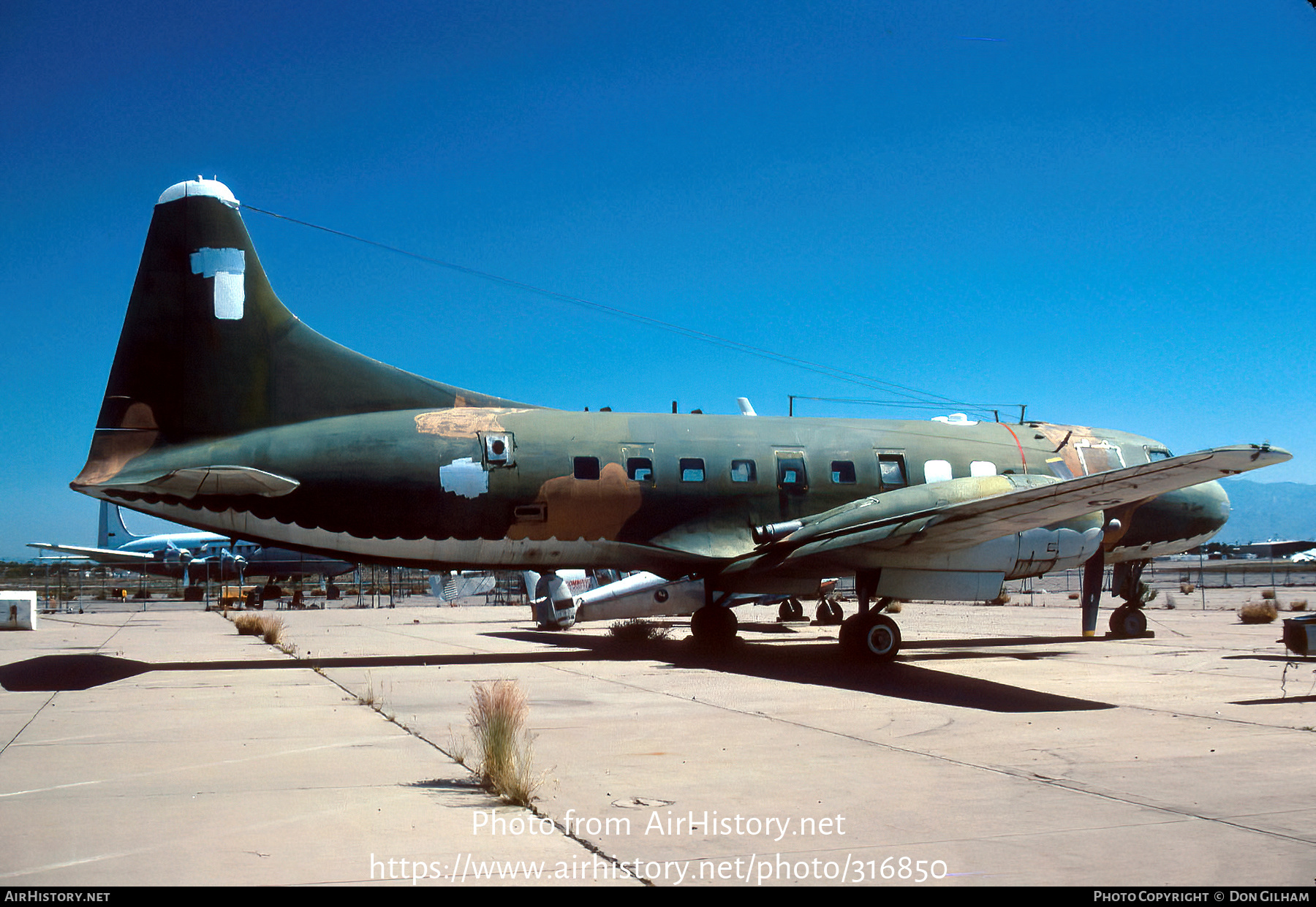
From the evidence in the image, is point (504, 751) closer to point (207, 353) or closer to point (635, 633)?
point (207, 353)

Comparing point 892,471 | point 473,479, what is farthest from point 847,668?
point 473,479

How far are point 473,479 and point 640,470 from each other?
2.82 m

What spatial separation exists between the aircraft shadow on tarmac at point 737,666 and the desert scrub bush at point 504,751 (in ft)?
18.3

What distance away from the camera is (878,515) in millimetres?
15203

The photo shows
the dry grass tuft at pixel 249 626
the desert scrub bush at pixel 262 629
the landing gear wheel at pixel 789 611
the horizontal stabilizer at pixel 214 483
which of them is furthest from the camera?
the landing gear wheel at pixel 789 611

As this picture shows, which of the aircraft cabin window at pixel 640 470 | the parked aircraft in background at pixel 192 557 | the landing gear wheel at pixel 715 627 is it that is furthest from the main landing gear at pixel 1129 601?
the parked aircraft in background at pixel 192 557

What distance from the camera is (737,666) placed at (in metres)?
15.6

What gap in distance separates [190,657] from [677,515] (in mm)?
8982

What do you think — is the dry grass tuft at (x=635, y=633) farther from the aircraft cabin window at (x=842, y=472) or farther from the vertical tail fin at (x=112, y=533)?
the vertical tail fin at (x=112, y=533)

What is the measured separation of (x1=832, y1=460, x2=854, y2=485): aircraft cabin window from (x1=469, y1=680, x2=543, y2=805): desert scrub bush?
34.5ft

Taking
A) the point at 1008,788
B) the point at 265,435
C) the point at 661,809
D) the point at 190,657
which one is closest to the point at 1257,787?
the point at 1008,788

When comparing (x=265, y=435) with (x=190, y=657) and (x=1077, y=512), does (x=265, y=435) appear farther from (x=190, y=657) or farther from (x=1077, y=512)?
(x=1077, y=512)

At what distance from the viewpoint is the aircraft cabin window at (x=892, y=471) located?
1789 centimetres

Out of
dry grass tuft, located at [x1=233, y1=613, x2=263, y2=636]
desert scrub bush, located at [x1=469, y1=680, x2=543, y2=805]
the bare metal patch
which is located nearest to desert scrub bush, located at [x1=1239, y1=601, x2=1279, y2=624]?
desert scrub bush, located at [x1=469, y1=680, x2=543, y2=805]
